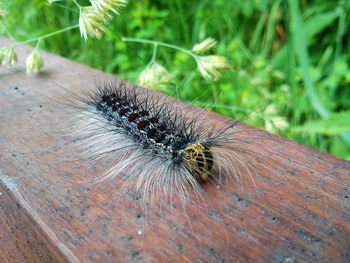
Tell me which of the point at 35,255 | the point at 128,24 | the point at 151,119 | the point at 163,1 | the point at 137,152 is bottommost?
the point at 35,255

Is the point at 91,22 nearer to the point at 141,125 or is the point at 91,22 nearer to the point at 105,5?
the point at 105,5

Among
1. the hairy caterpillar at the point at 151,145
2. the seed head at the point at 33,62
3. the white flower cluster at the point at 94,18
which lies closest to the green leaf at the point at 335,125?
the hairy caterpillar at the point at 151,145

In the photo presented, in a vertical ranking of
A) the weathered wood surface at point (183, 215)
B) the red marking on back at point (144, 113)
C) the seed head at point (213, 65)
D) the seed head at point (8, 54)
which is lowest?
the weathered wood surface at point (183, 215)

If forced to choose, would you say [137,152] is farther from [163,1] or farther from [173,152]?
[163,1]

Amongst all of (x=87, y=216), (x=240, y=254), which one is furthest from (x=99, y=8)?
(x=240, y=254)

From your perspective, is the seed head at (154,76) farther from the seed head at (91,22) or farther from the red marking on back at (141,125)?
the red marking on back at (141,125)

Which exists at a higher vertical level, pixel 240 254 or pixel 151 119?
pixel 151 119

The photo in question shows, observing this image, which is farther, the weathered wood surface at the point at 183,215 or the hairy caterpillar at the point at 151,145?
the hairy caterpillar at the point at 151,145
